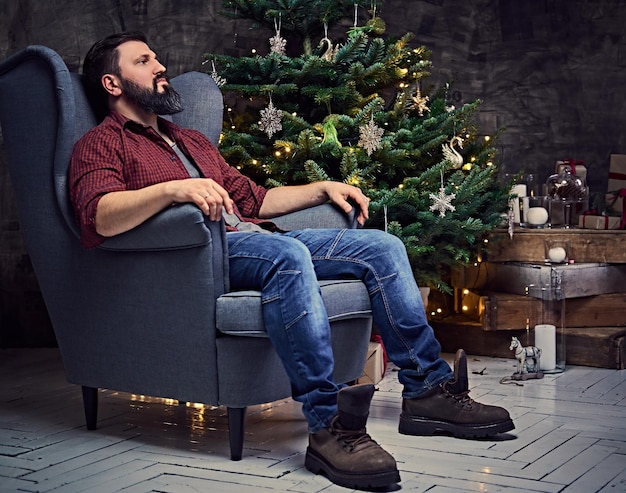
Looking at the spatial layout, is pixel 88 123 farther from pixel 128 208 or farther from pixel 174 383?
pixel 174 383

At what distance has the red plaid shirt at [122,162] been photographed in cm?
265

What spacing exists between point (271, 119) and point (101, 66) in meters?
0.99

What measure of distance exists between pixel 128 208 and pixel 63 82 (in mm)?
513

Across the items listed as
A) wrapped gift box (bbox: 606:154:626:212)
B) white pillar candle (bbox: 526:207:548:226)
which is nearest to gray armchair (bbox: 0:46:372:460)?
white pillar candle (bbox: 526:207:548:226)

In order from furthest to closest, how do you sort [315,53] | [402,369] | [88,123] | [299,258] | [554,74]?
[554,74], [315,53], [88,123], [402,369], [299,258]

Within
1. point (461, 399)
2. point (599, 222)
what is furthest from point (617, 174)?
point (461, 399)

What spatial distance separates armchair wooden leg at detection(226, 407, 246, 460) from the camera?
2578 mm

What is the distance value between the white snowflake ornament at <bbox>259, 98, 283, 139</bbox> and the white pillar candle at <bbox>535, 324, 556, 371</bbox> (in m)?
1.30

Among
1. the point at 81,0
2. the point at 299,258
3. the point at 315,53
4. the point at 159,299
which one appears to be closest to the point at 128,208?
the point at 159,299

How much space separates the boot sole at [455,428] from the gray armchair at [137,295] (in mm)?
270

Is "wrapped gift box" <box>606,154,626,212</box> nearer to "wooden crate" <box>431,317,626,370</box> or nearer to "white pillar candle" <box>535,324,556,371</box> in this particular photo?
"wooden crate" <box>431,317,626,370</box>

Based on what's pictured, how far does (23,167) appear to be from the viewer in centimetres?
285

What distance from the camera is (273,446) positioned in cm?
274

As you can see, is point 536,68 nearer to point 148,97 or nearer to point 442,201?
point 442,201
